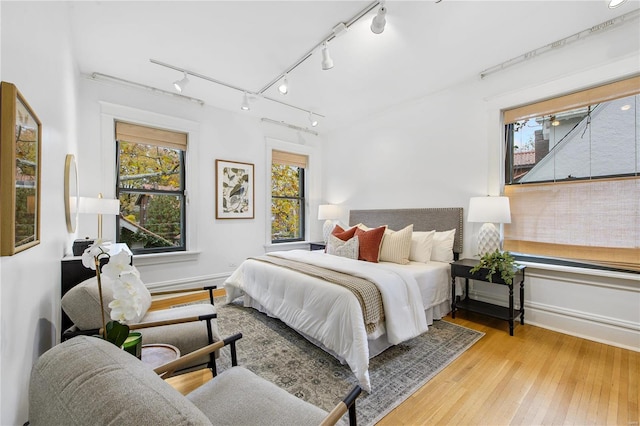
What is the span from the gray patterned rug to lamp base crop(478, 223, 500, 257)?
914 mm

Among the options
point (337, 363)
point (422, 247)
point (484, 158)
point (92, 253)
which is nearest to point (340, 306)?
point (337, 363)

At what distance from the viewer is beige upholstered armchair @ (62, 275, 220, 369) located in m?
1.51

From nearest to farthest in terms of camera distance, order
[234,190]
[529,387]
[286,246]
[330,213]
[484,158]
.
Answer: [529,387]
[484,158]
[234,190]
[330,213]
[286,246]

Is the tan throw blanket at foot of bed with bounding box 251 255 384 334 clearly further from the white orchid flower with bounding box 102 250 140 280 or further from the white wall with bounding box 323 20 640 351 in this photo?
the white wall with bounding box 323 20 640 351

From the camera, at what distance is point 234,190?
435cm

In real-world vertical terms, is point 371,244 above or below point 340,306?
above

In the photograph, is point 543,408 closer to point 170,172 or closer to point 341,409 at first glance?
point 341,409

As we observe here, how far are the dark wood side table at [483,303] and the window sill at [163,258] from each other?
3490mm

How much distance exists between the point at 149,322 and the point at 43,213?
34.0 inches

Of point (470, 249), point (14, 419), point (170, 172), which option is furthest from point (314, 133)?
point (14, 419)

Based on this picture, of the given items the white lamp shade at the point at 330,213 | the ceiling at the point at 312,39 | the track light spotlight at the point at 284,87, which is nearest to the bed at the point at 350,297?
the white lamp shade at the point at 330,213

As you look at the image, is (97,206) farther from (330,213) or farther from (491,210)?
(491,210)

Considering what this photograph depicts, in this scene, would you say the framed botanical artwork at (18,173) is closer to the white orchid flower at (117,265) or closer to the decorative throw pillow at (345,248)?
the white orchid flower at (117,265)

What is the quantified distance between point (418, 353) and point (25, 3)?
318cm
